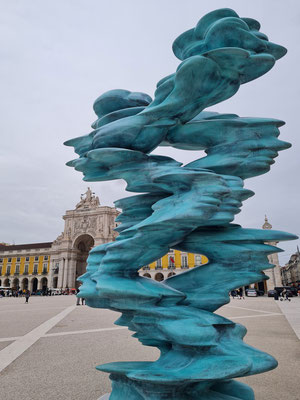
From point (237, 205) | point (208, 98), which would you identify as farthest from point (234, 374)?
point (208, 98)

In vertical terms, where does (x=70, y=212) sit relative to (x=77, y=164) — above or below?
above

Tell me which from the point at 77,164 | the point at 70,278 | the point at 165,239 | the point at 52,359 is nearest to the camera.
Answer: the point at 165,239

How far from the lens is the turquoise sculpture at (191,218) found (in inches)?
105

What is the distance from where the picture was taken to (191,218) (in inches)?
115

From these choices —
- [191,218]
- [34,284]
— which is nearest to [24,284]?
[34,284]

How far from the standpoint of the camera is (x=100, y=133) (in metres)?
3.64

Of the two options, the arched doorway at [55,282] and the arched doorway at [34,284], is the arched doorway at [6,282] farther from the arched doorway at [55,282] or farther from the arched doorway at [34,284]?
the arched doorway at [55,282]

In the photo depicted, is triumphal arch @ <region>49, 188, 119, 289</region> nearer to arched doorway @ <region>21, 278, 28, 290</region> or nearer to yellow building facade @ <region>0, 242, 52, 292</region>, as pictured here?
yellow building facade @ <region>0, 242, 52, 292</region>

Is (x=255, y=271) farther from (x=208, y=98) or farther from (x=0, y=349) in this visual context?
(x=0, y=349)

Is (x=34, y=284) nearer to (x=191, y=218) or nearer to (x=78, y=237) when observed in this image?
(x=78, y=237)

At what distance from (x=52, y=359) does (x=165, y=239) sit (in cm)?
354

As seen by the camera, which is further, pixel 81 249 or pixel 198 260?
pixel 81 249

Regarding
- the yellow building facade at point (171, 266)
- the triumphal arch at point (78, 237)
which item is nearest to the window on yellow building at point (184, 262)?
the yellow building facade at point (171, 266)

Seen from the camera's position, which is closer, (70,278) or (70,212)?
(70,278)
